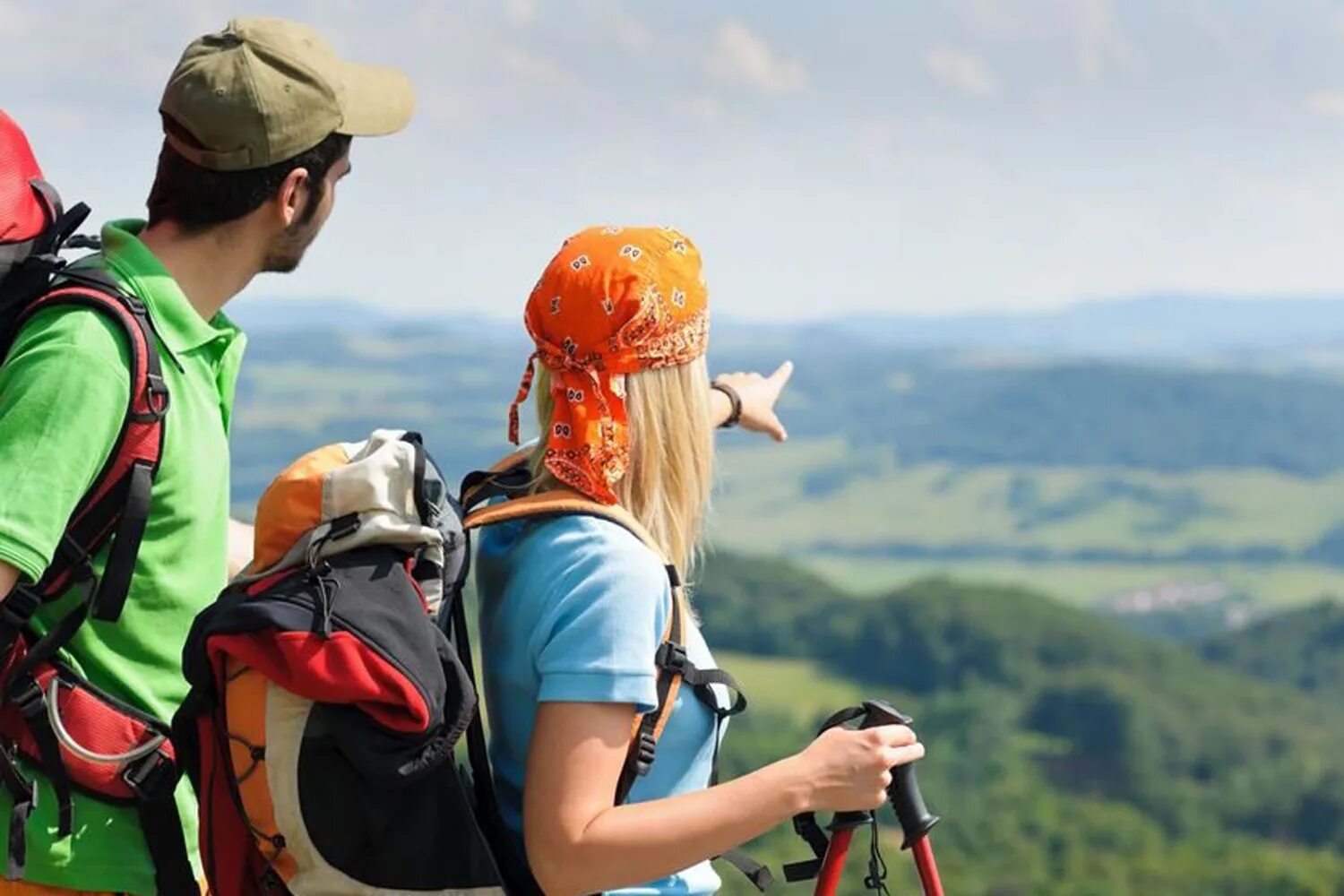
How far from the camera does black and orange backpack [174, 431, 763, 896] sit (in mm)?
2406

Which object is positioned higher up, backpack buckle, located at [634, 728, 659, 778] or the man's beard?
the man's beard

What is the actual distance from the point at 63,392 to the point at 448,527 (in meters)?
0.58

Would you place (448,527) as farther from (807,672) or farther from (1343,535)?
(1343,535)

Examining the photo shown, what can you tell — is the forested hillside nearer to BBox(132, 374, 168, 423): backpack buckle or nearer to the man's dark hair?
the man's dark hair

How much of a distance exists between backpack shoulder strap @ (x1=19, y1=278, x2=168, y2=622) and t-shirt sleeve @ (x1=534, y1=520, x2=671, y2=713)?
2.05 ft

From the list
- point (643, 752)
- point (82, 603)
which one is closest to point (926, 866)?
point (643, 752)

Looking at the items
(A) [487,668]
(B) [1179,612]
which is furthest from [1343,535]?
(A) [487,668]

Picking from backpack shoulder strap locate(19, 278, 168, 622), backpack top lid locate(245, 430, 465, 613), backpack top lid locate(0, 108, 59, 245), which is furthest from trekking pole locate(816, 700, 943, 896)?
backpack top lid locate(0, 108, 59, 245)

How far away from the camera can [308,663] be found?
2373 mm

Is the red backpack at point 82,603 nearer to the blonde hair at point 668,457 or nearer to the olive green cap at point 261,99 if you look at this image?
the olive green cap at point 261,99

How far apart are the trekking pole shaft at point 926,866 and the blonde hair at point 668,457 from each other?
553 mm

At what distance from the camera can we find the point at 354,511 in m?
2.53

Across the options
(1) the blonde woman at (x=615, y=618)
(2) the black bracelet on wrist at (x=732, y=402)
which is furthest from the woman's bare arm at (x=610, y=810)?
(2) the black bracelet on wrist at (x=732, y=402)

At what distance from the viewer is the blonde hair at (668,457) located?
9.29ft
